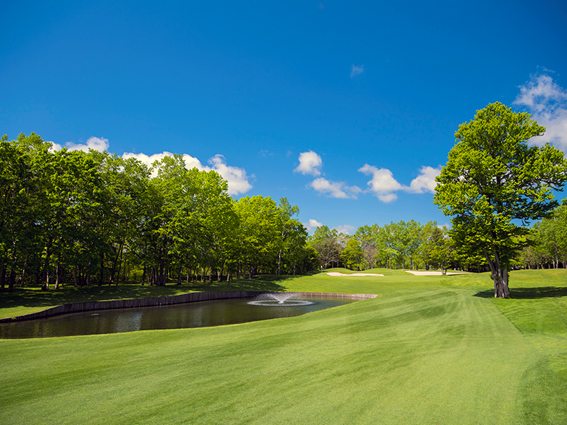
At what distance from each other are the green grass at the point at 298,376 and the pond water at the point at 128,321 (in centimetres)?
578

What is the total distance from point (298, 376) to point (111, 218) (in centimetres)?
3157

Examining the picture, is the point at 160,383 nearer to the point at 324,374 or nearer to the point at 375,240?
the point at 324,374

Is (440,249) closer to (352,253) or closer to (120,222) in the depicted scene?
(352,253)

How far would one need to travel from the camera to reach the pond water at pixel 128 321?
15234 mm

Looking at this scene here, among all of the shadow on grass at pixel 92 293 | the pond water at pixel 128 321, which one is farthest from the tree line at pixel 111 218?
the pond water at pixel 128 321

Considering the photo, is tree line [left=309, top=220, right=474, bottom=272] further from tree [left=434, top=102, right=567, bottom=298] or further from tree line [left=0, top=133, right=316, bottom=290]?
tree [left=434, top=102, right=567, bottom=298]

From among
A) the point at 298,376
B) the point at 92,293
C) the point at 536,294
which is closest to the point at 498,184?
the point at 536,294

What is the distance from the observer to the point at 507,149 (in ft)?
64.0

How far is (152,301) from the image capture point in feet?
86.9

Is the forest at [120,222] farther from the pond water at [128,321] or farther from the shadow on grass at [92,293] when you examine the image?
the pond water at [128,321]

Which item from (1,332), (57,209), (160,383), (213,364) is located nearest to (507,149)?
(213,364)

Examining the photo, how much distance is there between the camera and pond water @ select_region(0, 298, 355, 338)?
15.2 metres

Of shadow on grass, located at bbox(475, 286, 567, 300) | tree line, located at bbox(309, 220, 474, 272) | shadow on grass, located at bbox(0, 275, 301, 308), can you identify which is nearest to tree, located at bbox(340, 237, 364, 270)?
tree line, located at bbox(309, 220, 474, 272)

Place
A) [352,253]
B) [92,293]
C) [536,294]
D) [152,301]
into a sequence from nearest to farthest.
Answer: [536,294] → [92,293] → [152,301] → [352,253]
